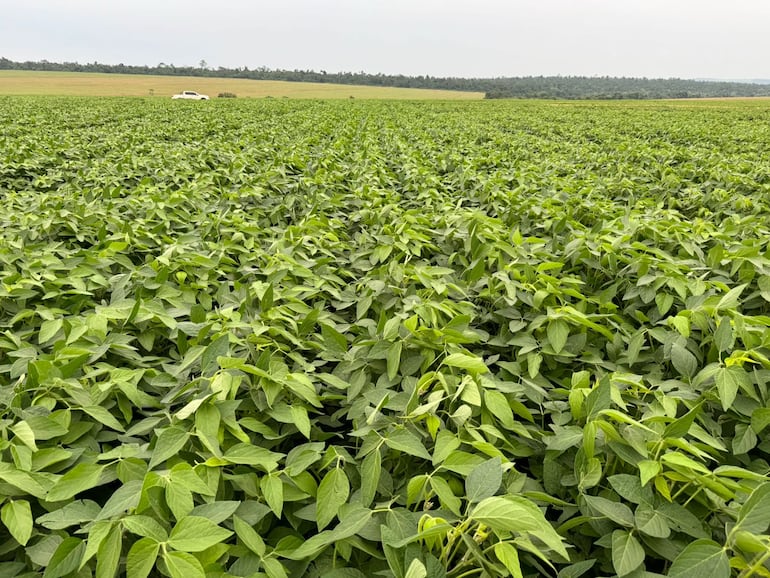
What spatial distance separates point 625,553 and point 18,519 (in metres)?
1.41

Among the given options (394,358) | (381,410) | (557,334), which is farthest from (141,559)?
(557,334)

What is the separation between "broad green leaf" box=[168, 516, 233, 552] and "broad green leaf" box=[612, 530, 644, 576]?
865 millimetres

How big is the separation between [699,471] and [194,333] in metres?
1.66

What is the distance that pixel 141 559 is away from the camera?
953 mm

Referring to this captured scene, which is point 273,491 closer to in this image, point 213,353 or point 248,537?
point 248,537

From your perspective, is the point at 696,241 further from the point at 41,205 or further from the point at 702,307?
the point at 41,205

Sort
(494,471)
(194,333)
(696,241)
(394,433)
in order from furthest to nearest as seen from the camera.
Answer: (696,241) < (194,333) < (394,433) < (494,471)

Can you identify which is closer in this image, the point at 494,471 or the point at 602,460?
the point at 494,471

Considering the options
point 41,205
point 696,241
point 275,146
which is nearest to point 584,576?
point 696,241

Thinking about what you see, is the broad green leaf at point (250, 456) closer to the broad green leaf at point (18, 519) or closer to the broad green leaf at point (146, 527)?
the broad green leaf at point (146, 527)

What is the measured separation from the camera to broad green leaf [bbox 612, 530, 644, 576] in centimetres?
106

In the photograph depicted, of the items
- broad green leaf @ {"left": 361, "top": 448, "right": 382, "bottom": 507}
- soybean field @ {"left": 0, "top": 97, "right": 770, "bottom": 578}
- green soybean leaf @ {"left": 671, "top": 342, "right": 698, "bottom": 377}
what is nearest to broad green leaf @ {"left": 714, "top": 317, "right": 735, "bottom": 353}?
soybean field @ {"left": 0, "top": 97, "right": 770, "bottom": 578}

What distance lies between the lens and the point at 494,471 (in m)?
1.06

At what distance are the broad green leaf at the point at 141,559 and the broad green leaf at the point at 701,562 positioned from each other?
1.04 m
